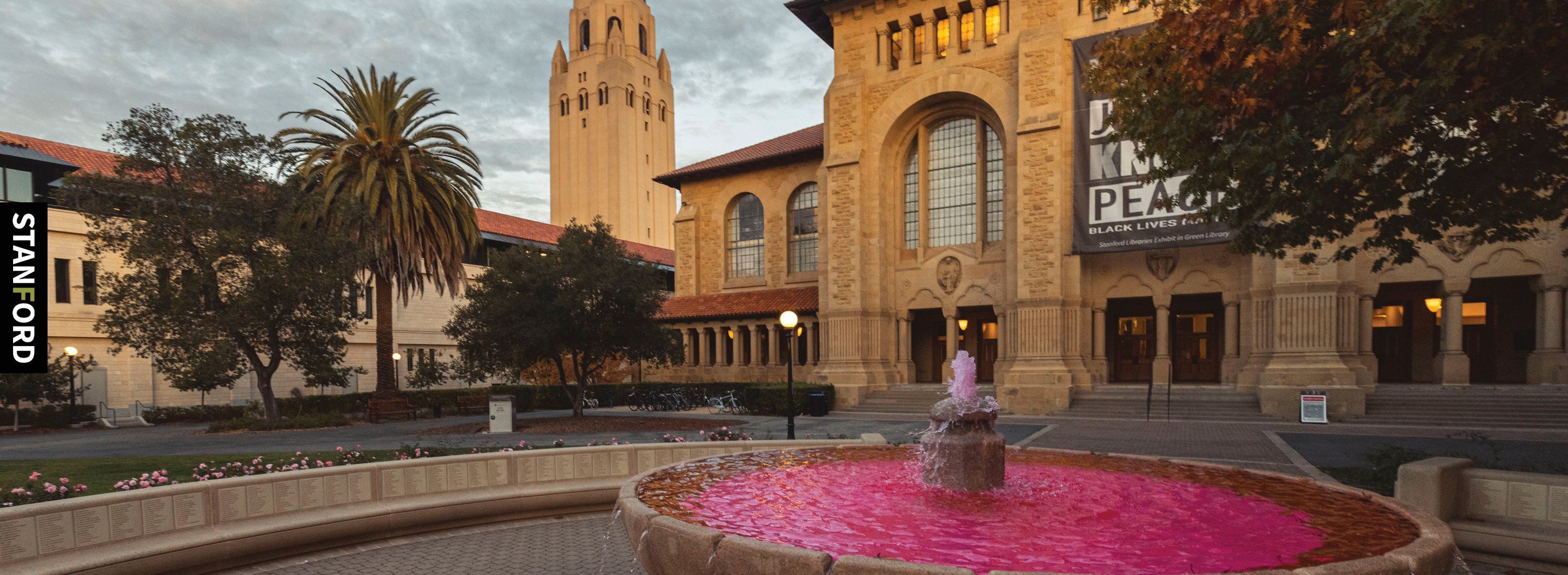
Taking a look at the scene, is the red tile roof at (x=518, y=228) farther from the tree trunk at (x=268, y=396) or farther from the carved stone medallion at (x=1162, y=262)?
the carved stone medallion at (x=1162, y=262)

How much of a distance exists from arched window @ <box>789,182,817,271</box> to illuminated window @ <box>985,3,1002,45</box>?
12.3m

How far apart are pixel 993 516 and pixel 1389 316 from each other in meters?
31.3

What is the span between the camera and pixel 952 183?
34156 millimetres

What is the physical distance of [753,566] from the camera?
→ 4391mm

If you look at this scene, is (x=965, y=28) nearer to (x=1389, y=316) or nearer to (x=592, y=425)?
(x=1389, y=316)

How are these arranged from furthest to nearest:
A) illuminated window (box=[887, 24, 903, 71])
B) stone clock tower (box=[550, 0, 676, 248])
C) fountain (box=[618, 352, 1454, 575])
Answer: stone clock tower (box=[550, 0, 676, 248]), illuminated window (box=[887, 24, 903, 71]), fountain (box=[618, 352, 1454, 575])

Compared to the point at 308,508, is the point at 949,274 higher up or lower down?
higher up

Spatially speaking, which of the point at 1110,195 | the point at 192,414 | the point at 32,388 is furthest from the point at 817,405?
the point at 32,388

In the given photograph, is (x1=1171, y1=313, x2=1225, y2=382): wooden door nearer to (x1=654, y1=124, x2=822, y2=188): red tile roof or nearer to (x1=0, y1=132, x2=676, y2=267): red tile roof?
(x1=654, y1=124, x2=822, y2=188): red tile roof

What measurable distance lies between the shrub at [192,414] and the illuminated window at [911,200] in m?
30.0

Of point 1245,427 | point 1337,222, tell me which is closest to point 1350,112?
point 1337,222

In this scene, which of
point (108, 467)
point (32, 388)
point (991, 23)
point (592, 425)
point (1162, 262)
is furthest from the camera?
point (991, 23)

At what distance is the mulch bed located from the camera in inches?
977

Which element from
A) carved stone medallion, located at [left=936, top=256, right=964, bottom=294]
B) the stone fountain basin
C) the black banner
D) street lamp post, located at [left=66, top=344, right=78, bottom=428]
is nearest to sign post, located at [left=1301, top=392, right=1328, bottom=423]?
the black banner
